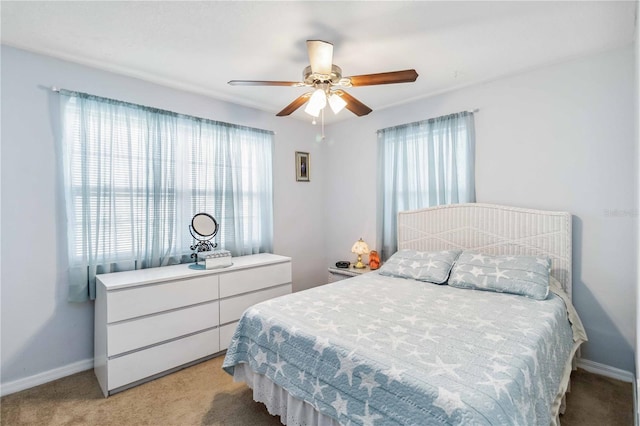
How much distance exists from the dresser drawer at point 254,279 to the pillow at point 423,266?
1.01m

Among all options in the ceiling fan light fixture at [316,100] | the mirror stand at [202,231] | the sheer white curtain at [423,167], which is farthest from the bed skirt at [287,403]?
the ceiling fan light fixture at [316,100]

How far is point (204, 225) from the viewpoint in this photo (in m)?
3.08

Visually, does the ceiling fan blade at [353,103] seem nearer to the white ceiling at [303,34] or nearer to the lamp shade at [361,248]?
the white ceiling at [303,34]

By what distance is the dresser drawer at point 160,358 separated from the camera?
2.26 metres

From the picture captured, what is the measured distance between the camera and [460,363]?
1377 millimetres

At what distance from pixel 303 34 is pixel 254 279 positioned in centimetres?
212

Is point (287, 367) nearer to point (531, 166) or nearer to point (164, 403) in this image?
point (164, 403)

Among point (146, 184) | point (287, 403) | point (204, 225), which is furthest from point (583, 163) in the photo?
point (146, 184)

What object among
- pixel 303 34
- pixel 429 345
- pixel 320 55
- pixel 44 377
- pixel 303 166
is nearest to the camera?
pixel 429 345

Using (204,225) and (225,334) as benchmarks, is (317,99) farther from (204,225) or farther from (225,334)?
(225,334)

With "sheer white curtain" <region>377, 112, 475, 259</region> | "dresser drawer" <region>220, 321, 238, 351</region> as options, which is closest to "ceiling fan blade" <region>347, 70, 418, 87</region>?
"sheer white curtain" <region>377, 112, 475, 259</region>

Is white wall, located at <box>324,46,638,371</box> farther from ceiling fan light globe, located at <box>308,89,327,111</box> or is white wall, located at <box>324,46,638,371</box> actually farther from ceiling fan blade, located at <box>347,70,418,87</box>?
ceiling fan light globe, located at <box>308,89,327,111</box>

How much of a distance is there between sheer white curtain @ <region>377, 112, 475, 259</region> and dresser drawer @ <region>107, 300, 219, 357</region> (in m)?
2.04

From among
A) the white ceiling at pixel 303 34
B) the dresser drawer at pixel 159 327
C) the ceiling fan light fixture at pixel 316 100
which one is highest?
the white ceiling at pixel 303 34
